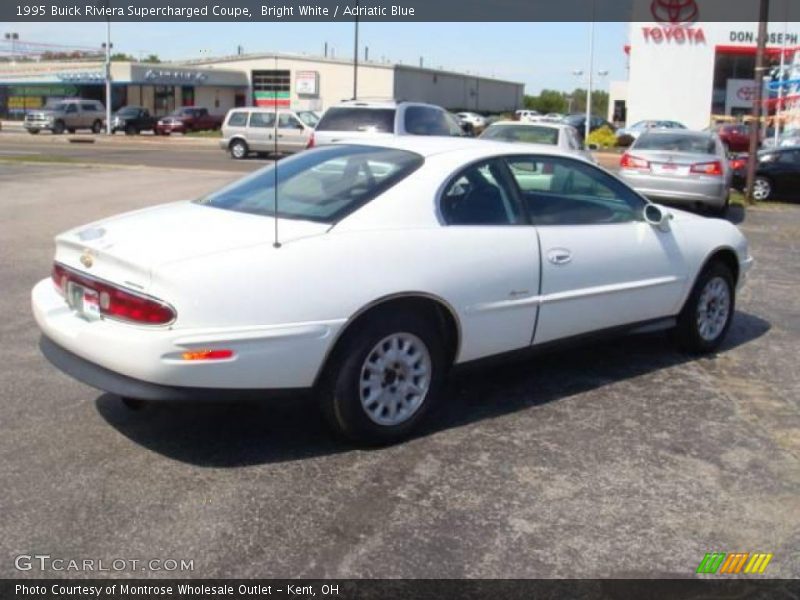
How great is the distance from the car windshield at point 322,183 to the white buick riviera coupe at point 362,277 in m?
0.01

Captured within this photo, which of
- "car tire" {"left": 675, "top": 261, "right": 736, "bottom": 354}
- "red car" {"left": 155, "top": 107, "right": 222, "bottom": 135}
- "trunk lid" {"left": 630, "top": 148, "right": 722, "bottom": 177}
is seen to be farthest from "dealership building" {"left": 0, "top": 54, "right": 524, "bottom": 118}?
"car tire" {"left": 675, "top": 261, "right": 736, "bottom": 354}

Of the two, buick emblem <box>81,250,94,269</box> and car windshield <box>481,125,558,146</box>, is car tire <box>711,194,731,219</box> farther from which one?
buick emblem <box>81,250,94,269</box>

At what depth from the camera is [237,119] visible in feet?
97.0

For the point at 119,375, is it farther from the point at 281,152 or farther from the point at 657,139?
the point at 281,152

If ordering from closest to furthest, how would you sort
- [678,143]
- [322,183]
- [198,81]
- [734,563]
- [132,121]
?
[734,563] < [322,183] < [678,143] < [132,121] < [198,81]

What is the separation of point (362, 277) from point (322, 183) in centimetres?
88

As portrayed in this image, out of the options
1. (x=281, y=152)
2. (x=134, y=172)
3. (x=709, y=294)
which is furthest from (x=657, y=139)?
(x=281, y=152)

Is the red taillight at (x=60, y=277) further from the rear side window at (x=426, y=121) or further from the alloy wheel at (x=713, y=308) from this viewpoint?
the rear side window at (x=426, y=121)

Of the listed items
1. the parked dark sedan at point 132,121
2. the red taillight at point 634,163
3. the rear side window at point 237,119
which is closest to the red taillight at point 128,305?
the red taillight at point 634,163

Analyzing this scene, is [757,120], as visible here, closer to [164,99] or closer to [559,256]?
[559,256]

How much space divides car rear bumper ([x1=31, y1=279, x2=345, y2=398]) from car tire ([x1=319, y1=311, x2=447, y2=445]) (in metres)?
0.16

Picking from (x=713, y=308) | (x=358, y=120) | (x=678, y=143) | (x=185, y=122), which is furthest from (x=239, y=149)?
(x=713, y=308)

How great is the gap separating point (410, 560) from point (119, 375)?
1.57m

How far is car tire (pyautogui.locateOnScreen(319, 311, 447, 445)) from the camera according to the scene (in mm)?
4191
